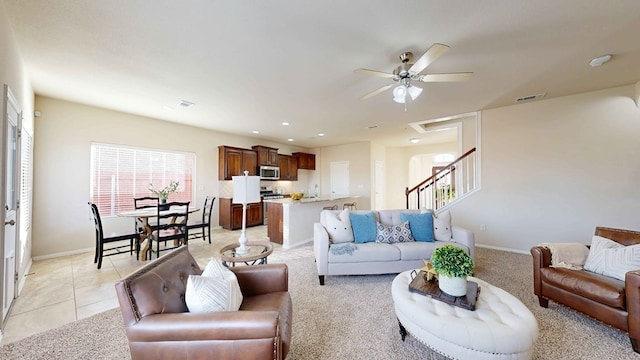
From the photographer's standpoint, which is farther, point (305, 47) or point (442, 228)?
point (442, 228)

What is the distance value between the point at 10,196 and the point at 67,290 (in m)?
1.22

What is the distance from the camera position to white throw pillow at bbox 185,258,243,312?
1333 mm

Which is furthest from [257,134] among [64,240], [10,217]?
[10,217]

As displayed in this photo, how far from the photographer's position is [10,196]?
2402 mm

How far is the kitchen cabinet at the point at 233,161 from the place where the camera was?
6.23 metres

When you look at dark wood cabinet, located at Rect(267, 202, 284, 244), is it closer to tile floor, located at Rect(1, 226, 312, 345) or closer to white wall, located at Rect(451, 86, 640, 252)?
tile floor, located at Rect(1, 226, 312, 345)

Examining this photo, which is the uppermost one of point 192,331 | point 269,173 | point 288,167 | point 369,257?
point 288,167

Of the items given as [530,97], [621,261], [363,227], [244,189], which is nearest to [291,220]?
[363,227]

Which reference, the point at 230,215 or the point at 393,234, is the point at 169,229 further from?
the point at 393,234

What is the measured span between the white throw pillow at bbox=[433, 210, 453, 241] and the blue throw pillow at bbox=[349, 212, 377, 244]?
0.88 meters

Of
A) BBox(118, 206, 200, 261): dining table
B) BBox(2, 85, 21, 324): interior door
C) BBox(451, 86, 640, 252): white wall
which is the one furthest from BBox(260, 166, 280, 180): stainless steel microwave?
BBox(451, 86, 640, 252): white wall

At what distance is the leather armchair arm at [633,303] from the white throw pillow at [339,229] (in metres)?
2.43

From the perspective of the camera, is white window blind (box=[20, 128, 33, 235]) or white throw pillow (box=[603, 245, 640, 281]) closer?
white throw pillow (box=[603, 245, 640, 281])

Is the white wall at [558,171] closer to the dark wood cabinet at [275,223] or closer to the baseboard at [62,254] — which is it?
the dark wood cabinet at [275,223]
